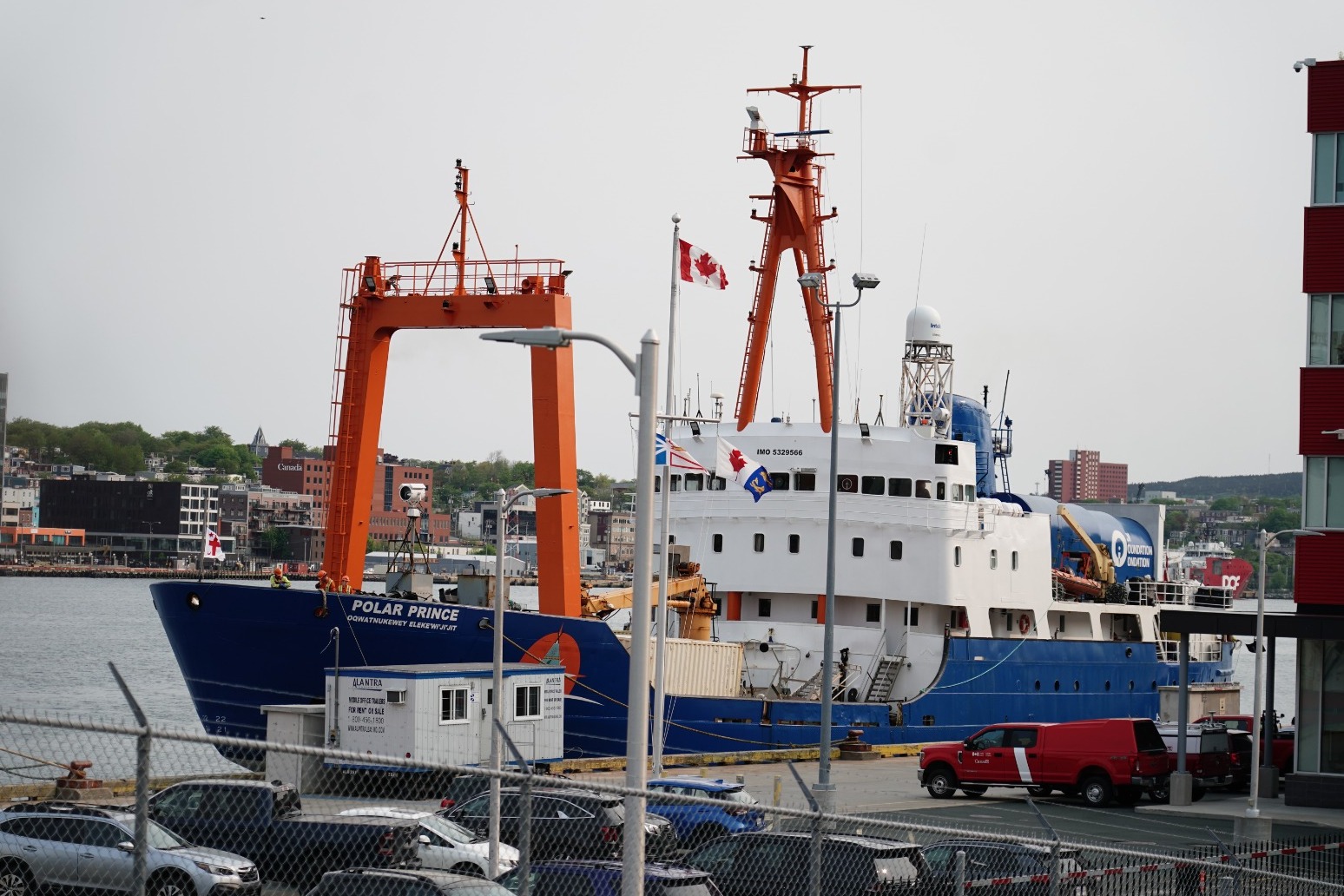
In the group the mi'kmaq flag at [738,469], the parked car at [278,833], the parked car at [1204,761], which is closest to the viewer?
the parked car at [278,833]

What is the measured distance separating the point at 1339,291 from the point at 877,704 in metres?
14.7

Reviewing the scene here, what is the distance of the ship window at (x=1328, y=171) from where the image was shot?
89.9 feet

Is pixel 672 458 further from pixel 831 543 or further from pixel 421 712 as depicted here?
pixel 421 712

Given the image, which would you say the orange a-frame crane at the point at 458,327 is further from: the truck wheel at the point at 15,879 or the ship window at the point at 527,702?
the truck wheel at the point at 15,879

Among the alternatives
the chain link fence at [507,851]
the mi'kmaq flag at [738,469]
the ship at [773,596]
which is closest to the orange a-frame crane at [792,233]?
the ship at [773,596]

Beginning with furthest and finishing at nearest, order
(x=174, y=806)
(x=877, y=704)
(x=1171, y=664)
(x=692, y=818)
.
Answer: (x=1171, y=664), (x=877, y=704), (x=692, y=818), (x=174, y=806)

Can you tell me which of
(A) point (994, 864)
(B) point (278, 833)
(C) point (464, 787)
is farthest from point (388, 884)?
(C) point (464, 787)

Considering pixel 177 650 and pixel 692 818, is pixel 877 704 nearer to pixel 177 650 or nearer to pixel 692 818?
pixel 177 650

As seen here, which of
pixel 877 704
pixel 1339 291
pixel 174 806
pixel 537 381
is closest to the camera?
pixel 174 806

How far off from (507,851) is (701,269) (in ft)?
44.6

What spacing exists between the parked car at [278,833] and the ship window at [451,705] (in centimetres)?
1324

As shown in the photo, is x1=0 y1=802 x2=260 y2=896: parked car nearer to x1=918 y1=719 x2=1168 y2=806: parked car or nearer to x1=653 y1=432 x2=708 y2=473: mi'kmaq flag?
x1=653 y1=432 x2=708 y2=473: mi'kmaq flag

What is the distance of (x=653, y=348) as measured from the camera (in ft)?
35.1

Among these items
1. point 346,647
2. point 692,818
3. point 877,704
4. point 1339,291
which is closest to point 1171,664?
point 877,704
